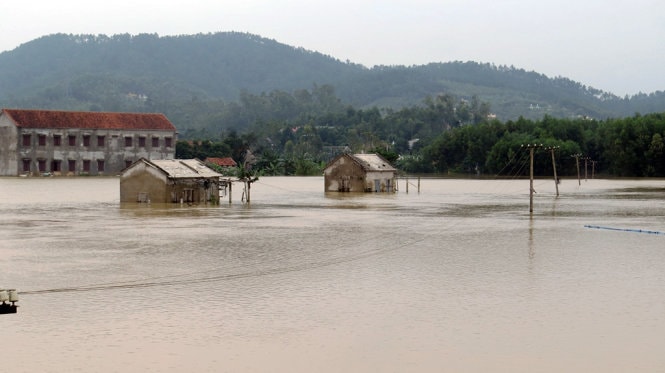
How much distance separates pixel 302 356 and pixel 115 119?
395ft

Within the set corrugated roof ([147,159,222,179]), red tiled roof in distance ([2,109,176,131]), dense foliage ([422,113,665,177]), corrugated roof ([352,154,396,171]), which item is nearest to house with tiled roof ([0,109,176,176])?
red tiled roof in distance ([2,109,176,131])

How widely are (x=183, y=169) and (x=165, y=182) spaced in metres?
2.69

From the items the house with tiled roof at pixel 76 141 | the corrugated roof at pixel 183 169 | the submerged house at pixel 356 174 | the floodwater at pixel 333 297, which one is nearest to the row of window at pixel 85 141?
the house with tiled roof at pixel 76 141

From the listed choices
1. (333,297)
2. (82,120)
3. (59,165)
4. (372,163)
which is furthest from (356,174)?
(333,297)

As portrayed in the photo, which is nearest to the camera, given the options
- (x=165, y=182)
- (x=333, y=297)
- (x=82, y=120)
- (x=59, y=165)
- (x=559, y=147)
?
(x=333, y=297)

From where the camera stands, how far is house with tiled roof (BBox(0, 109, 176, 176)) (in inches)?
4867

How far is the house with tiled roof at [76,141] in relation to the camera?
4867 inches

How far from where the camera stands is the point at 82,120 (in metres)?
128

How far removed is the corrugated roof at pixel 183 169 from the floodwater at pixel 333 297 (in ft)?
58.1

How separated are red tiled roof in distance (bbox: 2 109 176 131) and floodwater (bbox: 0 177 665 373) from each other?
3314 inches

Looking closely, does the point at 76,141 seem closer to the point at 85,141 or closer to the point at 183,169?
the point at 85,141

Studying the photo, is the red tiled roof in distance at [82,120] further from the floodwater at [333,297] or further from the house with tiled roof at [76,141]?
the floodwater at [333,297]

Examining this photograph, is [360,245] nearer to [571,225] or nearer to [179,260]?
[179,260]

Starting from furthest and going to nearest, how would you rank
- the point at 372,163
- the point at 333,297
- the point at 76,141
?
the point at 76,141 → the point at 372,163 → the point at 333,297
